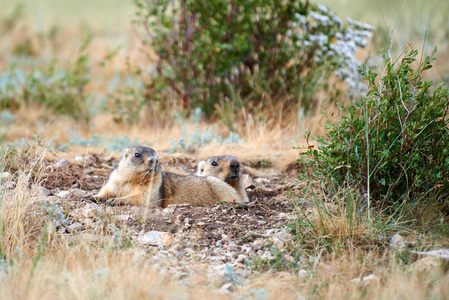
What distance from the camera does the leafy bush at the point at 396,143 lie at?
4488mm

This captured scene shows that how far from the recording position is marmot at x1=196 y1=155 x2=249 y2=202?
604 centimetres

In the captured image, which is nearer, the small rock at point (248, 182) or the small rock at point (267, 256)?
the small rock at point (267, 256)

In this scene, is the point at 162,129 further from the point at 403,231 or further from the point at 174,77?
the point at 403,231

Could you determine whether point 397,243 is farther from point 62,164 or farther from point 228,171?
point 62,164

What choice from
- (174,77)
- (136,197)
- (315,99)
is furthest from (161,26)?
(136,197)

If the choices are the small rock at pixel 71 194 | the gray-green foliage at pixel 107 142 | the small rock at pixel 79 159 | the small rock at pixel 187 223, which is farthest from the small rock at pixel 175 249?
the gray-green foliage at pixel 107 142

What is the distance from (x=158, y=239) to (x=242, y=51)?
17.5 ft

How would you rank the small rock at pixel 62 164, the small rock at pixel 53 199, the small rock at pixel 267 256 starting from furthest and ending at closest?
the small rock at pixel 62 164, the small rock at pixel 53 199, the small rock at pixel 267 256

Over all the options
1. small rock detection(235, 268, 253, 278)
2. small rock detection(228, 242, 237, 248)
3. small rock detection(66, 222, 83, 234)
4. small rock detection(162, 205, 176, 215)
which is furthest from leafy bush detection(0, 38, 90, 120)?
small rock detection(235, 268, 253, 278)

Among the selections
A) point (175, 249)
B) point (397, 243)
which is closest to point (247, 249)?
point (175, 249)

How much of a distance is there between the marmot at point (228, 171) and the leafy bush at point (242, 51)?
7.86ft

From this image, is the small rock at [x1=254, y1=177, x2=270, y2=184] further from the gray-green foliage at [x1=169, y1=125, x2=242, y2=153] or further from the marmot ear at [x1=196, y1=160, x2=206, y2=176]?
the gray-green foliage at [x1=169, y1=125, x2=242, y2=153]

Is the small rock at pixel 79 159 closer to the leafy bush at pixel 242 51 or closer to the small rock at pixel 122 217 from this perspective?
the small rock at pixel 122 217

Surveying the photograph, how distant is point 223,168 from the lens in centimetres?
617
